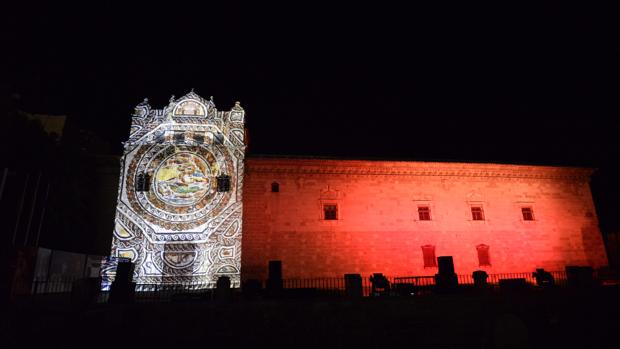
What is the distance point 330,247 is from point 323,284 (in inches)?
85.4

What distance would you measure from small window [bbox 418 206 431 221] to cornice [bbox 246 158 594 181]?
209 cm

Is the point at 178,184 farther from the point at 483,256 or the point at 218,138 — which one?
the point at 483,256

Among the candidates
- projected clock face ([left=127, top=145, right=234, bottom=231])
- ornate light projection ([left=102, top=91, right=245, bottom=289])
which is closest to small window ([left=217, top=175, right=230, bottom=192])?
ornate light projection ([left=102, top=91, right=245, bottom=289])

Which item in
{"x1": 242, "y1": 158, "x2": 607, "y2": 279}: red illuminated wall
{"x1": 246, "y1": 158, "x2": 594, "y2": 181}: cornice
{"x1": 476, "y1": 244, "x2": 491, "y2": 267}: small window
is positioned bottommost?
{"x1": 476, "y1": 244, "x2": 491, "y2": 267}: small window

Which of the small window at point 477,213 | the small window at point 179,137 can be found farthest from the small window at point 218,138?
the small window at point 477,213

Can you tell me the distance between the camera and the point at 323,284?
19719 millimetres

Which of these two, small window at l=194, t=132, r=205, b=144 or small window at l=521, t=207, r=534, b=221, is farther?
small window at l=521, t=207, r=534, b=221

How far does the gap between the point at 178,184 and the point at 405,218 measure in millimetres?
12933

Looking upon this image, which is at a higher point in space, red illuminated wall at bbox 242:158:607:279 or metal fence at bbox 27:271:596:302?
red illuminated wall at bbox 242:158:607:279

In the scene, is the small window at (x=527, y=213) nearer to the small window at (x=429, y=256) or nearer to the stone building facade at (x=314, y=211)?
the stone building facade at (x=314, y=211)

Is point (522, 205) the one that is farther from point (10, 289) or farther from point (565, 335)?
point (10, 289)

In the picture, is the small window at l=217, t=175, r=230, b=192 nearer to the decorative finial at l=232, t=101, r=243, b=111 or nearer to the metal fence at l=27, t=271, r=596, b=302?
the decorative finial at l=232, t=101, r=243, b=111

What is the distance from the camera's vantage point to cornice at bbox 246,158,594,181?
21769 millimetres

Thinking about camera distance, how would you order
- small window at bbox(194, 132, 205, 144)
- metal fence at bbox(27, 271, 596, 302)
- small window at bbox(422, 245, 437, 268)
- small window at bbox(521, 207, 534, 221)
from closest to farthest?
metal fence at bbox(27, 271, 596, 302), small window at bbox(194, 132, 205, 144), small window at bbox(422, 245, 437, 268), small window at bbox(521, 207, 534, 221)
